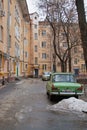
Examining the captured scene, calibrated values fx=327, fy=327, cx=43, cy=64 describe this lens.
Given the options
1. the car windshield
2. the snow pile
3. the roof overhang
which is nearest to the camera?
the snow pile

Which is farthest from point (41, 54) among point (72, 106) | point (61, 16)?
point (72, 106)

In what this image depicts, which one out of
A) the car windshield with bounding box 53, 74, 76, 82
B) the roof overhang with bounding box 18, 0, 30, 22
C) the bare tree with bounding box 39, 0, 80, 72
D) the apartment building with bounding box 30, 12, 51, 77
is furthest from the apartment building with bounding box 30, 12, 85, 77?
the car windshield with bounding box 53, 74, 76, 82

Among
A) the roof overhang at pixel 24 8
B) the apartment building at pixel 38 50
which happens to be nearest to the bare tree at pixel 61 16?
the roof overhang at pixel 24 8

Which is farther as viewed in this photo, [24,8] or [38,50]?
[38,50]

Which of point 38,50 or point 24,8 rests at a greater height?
point 24,8

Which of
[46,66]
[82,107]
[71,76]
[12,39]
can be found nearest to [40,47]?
[46,66]

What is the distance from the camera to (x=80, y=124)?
10.0 m

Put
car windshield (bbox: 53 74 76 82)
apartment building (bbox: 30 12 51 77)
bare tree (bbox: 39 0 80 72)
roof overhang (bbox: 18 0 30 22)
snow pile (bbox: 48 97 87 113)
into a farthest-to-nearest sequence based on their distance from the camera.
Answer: apartment building (bbox: 30 12 51 77) < roof overhang (bbox: 18 0 30 22) < bare tree (bbox: 39 0 80 72) < car windshield (bbox: 53 74 76 82) < snow pile (bbox: 48 97 87 113)

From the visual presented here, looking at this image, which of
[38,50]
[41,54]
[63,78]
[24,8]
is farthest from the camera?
[41,54]

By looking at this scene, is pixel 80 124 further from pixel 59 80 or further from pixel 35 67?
pixel 35 67

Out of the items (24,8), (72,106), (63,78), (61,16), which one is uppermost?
(24,8)

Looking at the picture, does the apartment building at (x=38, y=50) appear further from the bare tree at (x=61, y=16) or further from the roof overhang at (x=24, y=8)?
the bare tree at (x=61, y=16)

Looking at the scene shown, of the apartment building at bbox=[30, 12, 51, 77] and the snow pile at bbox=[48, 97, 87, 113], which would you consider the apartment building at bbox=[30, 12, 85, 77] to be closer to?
the apartment building at bbox=[30, 12, 51, 77]

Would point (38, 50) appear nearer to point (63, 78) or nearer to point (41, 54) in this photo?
point (41, 54)
